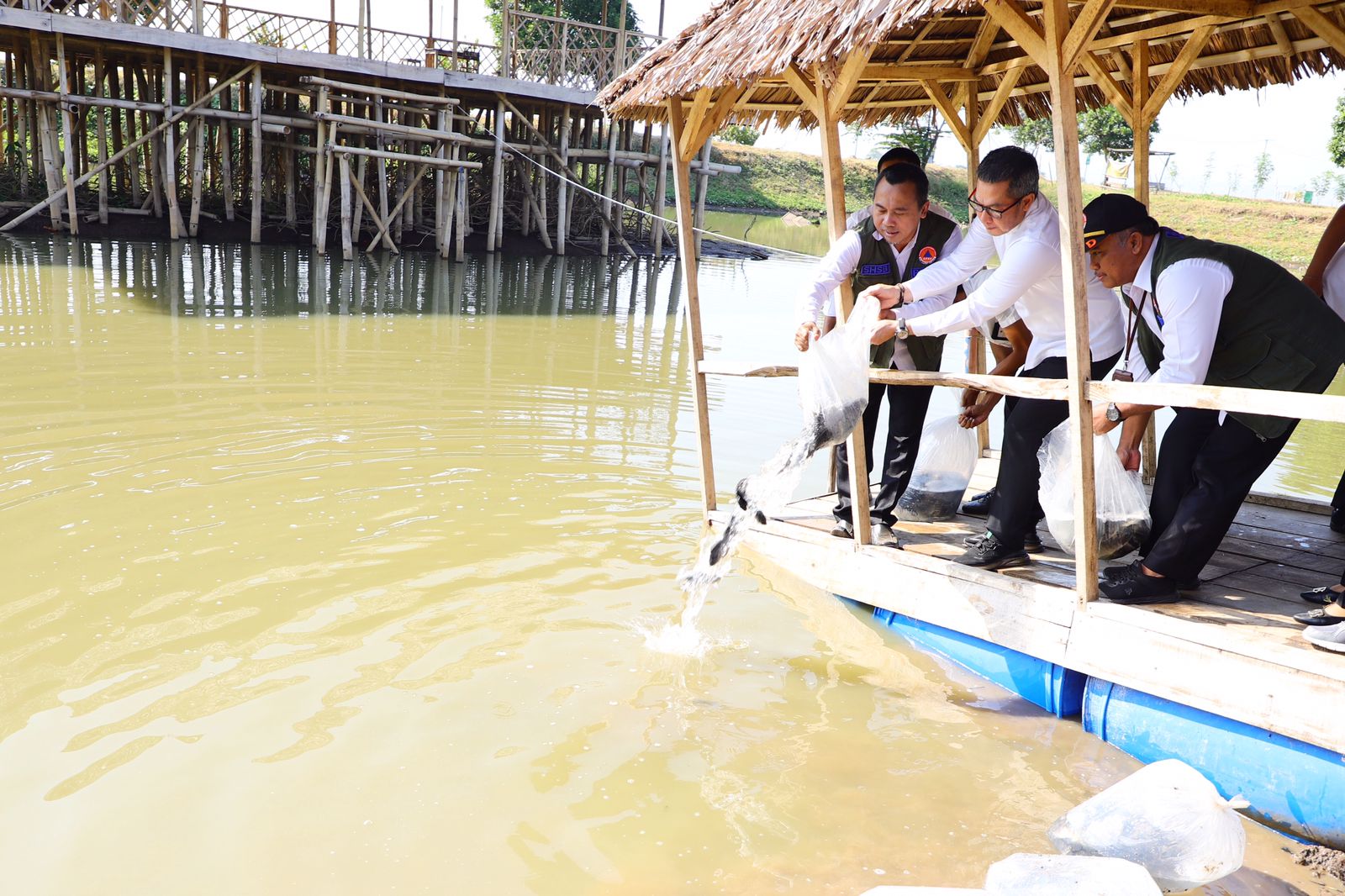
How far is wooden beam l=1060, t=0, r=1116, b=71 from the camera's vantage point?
3260mm

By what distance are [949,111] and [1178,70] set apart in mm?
1264

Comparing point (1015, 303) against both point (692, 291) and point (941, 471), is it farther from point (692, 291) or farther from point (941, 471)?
point (692, 291)

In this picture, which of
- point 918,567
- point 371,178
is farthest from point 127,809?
point 371,178

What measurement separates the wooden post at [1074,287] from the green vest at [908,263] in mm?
1034

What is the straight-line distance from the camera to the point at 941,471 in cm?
505

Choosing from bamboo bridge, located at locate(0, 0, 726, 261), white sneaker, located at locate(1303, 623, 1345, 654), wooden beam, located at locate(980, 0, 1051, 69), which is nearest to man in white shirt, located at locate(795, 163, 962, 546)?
wooden beam, located at locate(980, 0, 1051, 69)

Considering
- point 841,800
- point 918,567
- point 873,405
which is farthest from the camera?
point 873,405

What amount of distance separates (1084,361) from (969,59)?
10.0ft

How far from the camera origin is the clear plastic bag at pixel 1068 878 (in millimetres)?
2529

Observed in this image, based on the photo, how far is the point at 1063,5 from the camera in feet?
11.3

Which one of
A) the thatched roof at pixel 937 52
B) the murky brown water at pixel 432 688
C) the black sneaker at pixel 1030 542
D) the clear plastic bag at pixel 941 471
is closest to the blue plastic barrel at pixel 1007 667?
the murky brown water at pixel 432 688

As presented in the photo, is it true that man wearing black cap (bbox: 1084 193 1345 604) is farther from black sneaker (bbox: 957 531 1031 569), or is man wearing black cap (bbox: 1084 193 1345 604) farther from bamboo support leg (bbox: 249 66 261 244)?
bamboo support leg (bbox: 249 66 261 244)

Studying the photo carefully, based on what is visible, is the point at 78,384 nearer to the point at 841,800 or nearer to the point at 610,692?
the point at 610,692

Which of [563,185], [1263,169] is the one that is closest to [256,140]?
[563,185]
